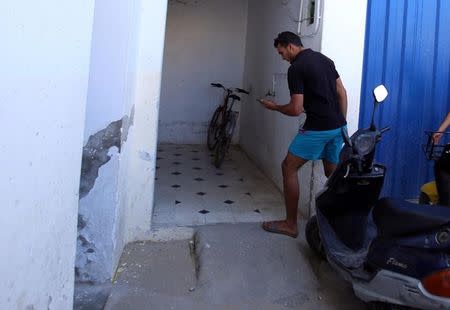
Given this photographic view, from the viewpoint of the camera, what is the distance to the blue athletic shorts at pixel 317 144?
11.1ft

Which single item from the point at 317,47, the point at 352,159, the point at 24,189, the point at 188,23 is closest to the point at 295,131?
the point at 317,47

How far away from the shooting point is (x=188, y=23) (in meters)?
7.40

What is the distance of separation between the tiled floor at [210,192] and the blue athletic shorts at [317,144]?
2.80 feet

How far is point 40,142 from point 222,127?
196 inches

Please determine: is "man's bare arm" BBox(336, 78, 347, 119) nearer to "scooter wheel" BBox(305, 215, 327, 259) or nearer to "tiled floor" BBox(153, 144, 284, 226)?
"scooter wheel" BBox(305, 215, 327, 259)

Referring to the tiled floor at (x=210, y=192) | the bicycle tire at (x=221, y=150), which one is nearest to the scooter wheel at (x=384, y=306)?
the tiled floor at (x=210, y=192)

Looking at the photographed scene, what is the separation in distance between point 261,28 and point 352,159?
161 inches

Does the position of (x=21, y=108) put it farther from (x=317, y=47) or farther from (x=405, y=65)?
(x=405, y=65)

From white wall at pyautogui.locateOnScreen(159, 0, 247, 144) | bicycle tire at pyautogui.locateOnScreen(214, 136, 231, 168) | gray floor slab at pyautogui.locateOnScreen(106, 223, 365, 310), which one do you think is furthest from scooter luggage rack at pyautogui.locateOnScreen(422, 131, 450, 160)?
white wall at pyautogui.locateOnScreen(159, 0, 247, 144)

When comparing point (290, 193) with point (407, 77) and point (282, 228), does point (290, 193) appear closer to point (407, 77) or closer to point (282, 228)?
point (282, 228)

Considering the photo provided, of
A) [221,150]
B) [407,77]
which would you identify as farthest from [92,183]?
[221,150]

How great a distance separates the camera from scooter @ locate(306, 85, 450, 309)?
6.97 feet

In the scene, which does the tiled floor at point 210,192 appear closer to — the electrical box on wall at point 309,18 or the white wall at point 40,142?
the electrical box on wall at point 309,18

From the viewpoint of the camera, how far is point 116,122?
9.12 feet
